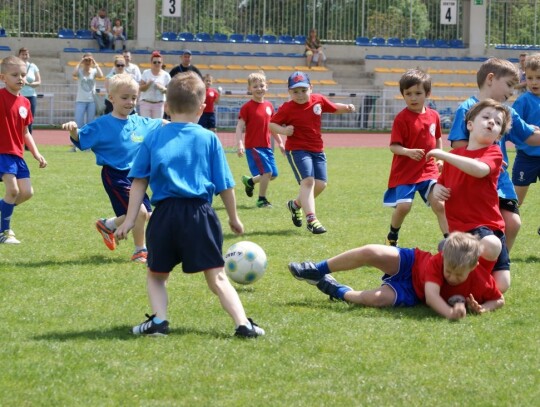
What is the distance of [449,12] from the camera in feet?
126

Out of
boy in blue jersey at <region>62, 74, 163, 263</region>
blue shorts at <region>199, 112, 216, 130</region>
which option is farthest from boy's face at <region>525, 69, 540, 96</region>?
blue shorts at <region>199, 112, 216, 130</region>

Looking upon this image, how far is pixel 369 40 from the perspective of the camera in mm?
37750

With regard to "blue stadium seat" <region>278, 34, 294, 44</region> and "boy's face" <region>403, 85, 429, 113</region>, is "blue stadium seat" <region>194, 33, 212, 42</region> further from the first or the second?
"boy's face" <region>403, 85, 429, 113</region>

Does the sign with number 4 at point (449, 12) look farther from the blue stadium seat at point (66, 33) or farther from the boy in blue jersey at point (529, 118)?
the boy in blue jersey at point (529, 118)

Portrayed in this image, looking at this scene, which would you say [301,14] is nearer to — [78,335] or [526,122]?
[526,122]

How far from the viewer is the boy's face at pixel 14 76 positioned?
30.9ft

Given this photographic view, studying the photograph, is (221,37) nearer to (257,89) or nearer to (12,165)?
(257,89)

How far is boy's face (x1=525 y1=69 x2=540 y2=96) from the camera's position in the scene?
27.6ft

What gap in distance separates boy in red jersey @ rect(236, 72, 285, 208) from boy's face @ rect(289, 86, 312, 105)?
2.27 metres

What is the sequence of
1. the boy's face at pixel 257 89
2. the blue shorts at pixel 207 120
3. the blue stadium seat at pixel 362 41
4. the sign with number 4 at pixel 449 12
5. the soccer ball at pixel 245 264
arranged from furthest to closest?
the sign with number 4 at pixel 449 12 → the blue stadium seat at pixel 362 41 → the blue shorts at pixel 207 120 → the boy's face at pixel 257 89 → the soccer ball at pixel 245 264

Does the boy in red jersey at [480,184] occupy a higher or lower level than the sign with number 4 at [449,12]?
lower

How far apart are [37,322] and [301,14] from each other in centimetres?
3343

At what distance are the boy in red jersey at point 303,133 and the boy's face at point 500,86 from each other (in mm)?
3290

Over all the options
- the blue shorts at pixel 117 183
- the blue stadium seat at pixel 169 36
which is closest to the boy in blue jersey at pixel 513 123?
the blue shorts at pixel 117 183
